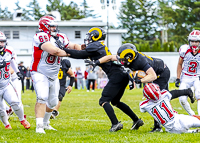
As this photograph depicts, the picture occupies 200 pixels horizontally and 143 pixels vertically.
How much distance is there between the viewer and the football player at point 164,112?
5.55 m

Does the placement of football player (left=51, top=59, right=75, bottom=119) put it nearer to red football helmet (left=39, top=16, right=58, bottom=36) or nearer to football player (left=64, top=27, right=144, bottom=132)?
football player (left=64, top=27, right=144, bottom=132)

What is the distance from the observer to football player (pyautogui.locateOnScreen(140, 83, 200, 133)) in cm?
555

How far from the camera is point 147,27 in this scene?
53.6 meters

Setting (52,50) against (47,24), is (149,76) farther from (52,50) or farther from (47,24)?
(47,24)

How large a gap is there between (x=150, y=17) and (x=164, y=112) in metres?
49.4

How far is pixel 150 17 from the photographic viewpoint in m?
53.9

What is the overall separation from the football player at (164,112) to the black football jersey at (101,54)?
87 cm

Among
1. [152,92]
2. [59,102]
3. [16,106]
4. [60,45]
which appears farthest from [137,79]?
[59,102]

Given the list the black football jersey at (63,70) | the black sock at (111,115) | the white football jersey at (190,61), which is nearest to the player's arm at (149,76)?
the black sock at (111,115)

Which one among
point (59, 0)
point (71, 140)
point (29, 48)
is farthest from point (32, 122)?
point (59, 0)

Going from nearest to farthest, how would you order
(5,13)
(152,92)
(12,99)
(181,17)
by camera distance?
1. (152,92)
2. (12,99)
3. (181,17)
4. (5,13)

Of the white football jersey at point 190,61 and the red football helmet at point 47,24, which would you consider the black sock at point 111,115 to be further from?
the white football jersey at point 190,61

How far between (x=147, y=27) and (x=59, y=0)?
16.2 metres

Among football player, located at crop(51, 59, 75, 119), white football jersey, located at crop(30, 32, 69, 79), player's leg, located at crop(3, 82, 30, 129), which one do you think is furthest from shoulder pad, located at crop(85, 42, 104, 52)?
football player, located at crop(51, 59, 75, 119)
